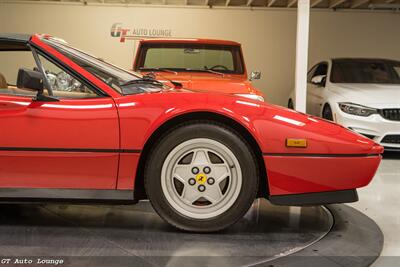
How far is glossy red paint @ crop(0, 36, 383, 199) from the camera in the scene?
2.57m

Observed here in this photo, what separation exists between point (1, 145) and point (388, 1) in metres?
10.2

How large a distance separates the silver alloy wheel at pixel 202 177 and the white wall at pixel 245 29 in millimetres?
8675

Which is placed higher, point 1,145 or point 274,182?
point 1,145

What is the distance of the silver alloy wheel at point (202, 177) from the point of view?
8.57ft

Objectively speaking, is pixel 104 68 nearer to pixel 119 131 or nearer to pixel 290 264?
pixel 119 131

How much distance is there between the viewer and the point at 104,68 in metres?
2.98

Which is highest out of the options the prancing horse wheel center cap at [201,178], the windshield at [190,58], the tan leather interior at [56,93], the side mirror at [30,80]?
the windshield at [190,58]

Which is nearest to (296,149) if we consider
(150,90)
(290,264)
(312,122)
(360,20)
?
(312,122)

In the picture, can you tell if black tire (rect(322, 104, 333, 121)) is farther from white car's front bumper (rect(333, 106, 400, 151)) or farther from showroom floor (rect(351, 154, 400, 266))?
showroom floor (rect(351, 154, 400, 266))

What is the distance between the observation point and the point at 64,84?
112 inches

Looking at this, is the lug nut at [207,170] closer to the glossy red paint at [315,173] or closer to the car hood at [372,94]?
the glossy red paint at [315,173]

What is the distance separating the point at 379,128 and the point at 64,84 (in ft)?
13.1

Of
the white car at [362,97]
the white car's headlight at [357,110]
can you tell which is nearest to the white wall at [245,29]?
the white car at [362,97]

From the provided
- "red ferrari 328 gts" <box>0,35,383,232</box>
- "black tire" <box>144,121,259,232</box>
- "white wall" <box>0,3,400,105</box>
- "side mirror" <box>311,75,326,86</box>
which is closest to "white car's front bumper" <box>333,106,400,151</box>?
"side mirror" <box>311,75,326,86</box>
